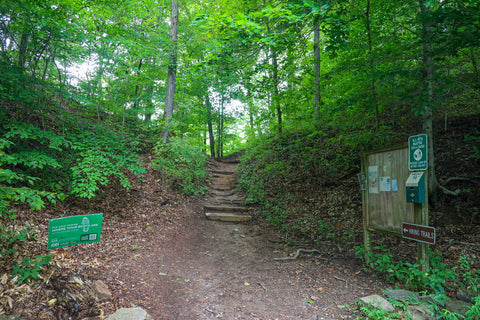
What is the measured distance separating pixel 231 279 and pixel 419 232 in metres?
3.19

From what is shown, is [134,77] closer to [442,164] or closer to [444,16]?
[444,16]

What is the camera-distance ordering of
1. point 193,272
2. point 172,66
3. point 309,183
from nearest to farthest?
point 193,272 → point 309,183 → point 172,66

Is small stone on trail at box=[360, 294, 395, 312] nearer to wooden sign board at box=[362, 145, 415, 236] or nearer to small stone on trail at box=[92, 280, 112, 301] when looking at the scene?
wooden sign board at box=[362, 145, 415, 236]

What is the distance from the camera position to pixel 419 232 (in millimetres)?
3658

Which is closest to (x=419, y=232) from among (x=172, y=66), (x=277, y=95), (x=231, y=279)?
(x=231, y=279)

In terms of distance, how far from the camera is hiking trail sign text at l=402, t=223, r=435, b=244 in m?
3.49

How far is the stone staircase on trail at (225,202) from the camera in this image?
26.3ft

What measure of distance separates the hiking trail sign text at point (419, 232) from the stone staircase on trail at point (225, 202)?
485cm

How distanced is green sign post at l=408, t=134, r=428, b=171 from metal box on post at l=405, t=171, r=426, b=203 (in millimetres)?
109

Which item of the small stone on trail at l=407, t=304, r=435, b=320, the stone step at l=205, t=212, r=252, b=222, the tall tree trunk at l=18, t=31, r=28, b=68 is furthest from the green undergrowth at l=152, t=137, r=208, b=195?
the small stone on trail at l=407, t=304, r=435, b=320

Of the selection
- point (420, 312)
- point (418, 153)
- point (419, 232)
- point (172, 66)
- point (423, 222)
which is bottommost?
point (420, 312)

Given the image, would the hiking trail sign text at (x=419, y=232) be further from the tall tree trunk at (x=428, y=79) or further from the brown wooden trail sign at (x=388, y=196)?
the tall tree trunk at (x=428, y=79)

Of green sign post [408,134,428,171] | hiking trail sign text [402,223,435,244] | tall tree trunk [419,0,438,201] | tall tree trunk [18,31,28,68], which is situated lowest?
hiking trail sign text [402,223,435,244]

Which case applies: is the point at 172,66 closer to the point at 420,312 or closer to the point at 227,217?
the point at 227,217
